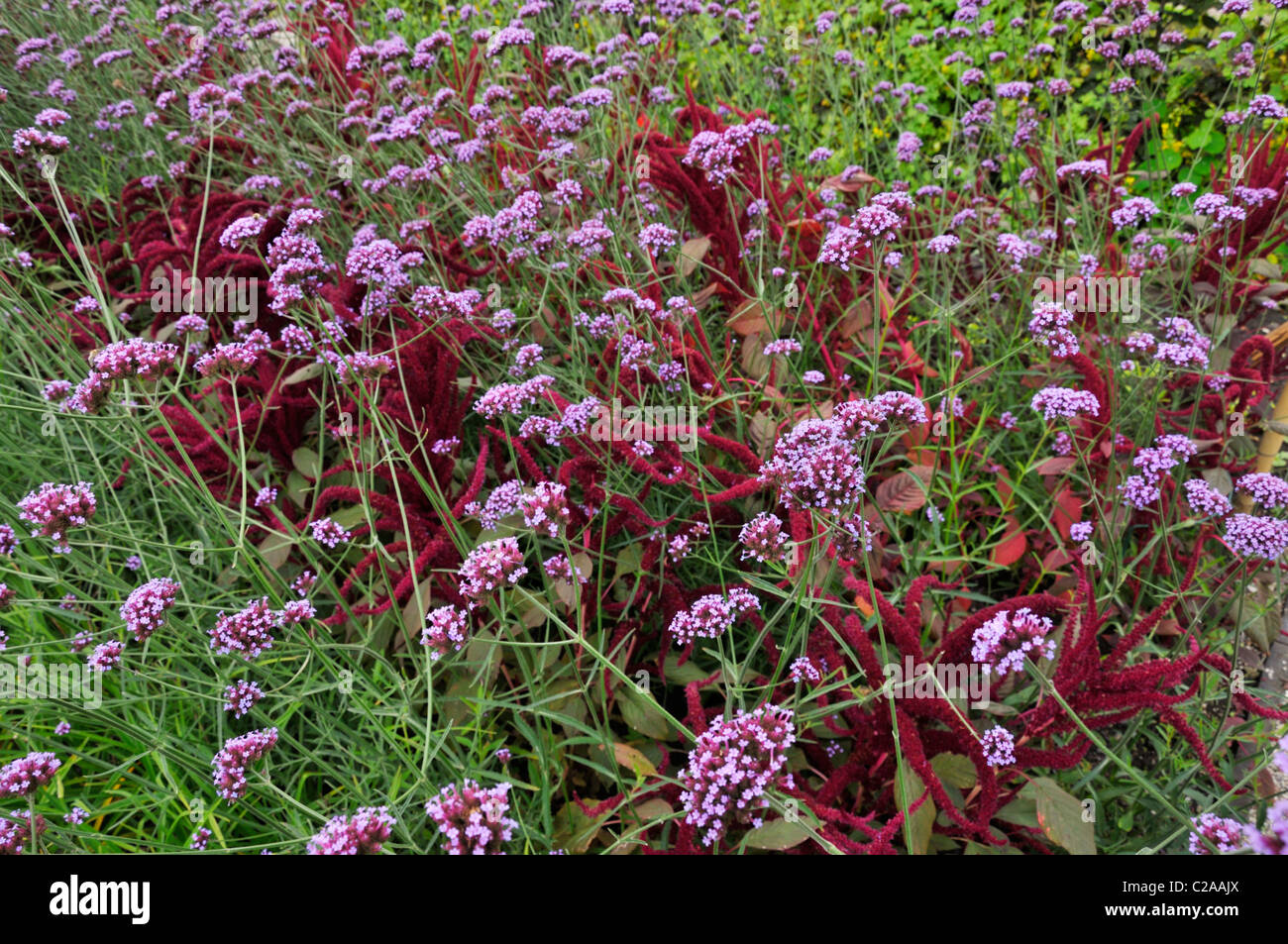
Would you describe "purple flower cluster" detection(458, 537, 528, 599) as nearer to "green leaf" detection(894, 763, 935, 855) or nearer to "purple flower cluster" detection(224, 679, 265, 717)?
"purple flower cluster" detection(224, 679, 265, 717)

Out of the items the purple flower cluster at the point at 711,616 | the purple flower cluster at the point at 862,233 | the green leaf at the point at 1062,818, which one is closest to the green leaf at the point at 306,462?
the purple flower cluster at the point at 711,616

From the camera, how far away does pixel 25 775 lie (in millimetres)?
1416

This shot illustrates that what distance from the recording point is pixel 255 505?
2.26m

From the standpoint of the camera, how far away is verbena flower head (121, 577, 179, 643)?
58.7 inches

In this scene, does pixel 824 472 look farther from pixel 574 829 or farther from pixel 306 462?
pixel 306 462

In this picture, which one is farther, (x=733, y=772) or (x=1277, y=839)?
(x=733, y=772)

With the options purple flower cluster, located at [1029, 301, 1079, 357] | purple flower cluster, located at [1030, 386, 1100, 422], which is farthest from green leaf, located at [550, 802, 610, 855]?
purple flower cluster, located at [1029, 301, 1079, 357]

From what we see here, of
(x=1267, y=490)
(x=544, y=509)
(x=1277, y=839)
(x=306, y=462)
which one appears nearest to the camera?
(x=1277, y=839)

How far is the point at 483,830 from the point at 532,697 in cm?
60

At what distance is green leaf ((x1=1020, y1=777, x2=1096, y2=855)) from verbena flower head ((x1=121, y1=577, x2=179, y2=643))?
1758mm

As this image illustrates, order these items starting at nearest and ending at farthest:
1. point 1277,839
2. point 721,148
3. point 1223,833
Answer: point 1277,839
point 1223,833
point 721,148

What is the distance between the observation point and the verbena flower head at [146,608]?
149 centimetres

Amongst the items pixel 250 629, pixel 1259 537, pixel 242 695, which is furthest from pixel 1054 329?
pixel 242 695

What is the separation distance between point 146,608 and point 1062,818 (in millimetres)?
1830
